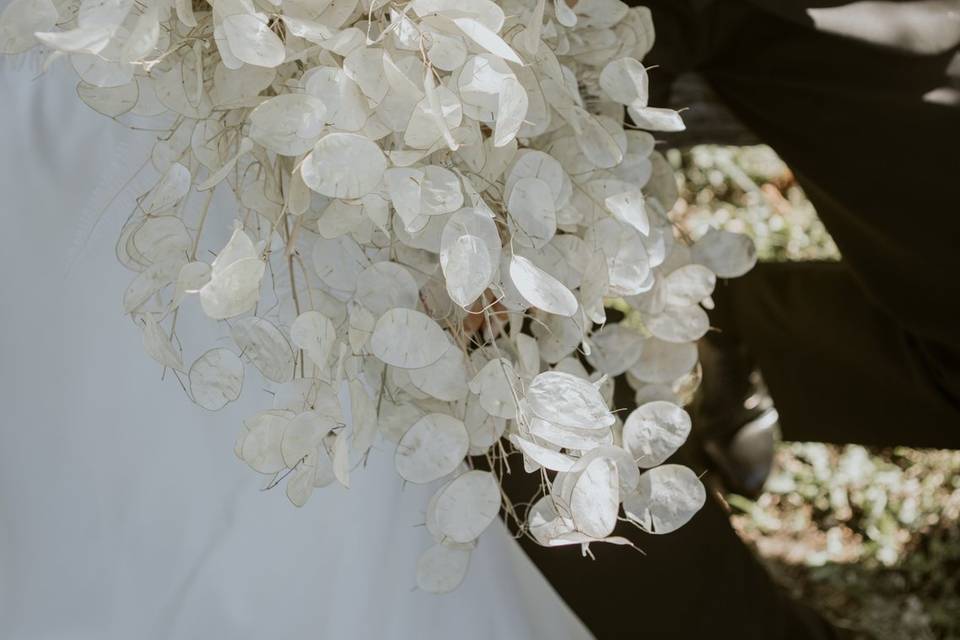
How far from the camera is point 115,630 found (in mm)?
792

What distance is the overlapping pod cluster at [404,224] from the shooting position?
0.53m

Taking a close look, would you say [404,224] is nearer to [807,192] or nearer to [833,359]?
[807,192]

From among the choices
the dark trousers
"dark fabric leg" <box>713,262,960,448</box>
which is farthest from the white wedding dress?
"dark fabric leg" <box>713,262,960,448</box>

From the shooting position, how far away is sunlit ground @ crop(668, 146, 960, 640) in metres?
1.92

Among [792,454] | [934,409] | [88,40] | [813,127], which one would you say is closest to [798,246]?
[792,454]

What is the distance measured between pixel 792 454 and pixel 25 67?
1.66 m

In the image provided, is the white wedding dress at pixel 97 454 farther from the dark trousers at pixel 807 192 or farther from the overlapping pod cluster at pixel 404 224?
A: the dark trousers at pixel 807 192

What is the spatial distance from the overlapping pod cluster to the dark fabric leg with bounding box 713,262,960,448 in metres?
0.90

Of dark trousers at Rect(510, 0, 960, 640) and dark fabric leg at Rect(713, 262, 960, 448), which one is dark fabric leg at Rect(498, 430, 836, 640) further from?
dark fabric leg at Rect(713, 262, 960, 448)

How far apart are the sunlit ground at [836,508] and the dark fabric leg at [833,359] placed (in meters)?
0.24

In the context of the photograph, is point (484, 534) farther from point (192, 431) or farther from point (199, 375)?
point (199, 375)

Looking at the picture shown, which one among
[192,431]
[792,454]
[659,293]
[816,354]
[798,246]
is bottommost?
[792,454]

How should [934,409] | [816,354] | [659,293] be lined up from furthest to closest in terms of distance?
1. [816,354]
2. [934,409]
3. [659,293]

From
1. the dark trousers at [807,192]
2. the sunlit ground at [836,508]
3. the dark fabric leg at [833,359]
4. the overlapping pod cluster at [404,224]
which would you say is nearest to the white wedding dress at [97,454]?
the overlapping pod cluster at [404,224]
